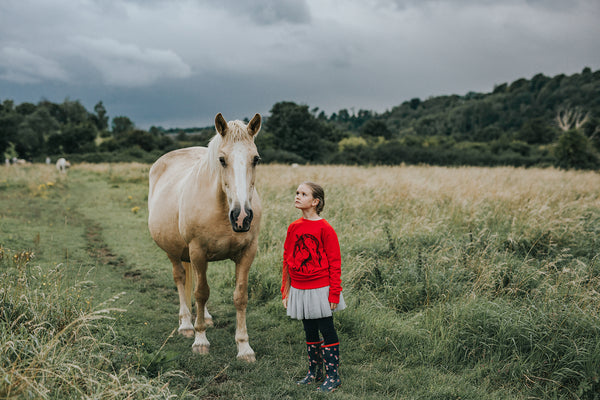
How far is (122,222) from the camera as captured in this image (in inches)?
384

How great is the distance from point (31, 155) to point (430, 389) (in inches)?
2317

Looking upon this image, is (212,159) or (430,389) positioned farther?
(212,159)

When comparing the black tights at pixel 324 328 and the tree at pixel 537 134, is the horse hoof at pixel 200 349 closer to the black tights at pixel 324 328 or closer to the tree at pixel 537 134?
the black tights at pixel 324 328

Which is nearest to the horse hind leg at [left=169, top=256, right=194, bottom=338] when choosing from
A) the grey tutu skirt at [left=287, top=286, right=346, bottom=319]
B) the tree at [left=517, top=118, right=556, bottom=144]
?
the grey tutu skirt at [left=287, top=286, right=346, bottom=319]

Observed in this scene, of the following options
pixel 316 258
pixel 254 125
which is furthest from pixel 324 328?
pixel 254 125

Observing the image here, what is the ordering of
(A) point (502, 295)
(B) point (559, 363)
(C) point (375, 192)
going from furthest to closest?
(C) point (375, 192) < (A) point (502, 295) < (B) point (559, 363)

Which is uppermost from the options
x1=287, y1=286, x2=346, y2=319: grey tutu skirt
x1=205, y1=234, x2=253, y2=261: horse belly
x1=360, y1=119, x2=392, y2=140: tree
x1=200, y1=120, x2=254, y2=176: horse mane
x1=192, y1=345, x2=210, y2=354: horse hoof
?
x1=360, y1=119, x2=392, y2=140: tree

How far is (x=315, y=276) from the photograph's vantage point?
2.92 m

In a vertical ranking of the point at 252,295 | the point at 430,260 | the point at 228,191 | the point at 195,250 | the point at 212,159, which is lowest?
the point at 252,295

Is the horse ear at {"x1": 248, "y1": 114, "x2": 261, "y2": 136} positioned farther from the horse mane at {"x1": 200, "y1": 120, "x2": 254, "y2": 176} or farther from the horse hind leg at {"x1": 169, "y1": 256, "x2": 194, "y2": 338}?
the horse hind leg at {"x1": 169, "y1": 256, "x2": 194, "y2": 338}

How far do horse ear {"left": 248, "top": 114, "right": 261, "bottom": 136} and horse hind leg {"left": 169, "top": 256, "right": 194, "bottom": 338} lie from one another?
2.28 metres

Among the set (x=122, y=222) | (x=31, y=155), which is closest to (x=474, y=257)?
(x=122, y=222)

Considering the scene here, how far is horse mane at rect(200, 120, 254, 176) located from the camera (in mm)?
2959

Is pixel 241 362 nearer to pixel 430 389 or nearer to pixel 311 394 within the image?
pixel 311 394
